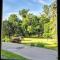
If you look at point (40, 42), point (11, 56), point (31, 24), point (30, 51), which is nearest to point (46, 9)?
point (31, 24)

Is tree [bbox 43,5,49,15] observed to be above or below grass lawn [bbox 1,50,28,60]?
above

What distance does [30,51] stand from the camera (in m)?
1.86

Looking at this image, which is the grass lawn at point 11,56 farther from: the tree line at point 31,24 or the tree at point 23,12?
the tree at point 23,12

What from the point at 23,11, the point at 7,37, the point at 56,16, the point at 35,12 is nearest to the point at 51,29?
the point at 56,16

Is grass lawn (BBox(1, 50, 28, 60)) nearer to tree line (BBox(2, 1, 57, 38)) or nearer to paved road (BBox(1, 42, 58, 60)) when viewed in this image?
paved road (BBox(1, 42, 58, 60))

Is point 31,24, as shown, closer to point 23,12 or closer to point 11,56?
point 23,12

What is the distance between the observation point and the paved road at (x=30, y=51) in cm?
183

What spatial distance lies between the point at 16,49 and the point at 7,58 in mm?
150

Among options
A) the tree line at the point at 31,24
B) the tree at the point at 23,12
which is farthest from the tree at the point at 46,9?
the tree at the point at 23,12

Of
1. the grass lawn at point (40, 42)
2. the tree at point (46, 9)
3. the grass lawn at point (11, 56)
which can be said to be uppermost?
the tree at point (46, 9)

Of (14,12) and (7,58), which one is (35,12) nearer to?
(14,12)

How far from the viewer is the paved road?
1826mm

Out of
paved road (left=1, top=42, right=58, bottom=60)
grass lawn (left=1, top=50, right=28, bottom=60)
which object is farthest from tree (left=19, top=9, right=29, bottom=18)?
grass lawn (left=1, top=50, right=28, bottom=60)

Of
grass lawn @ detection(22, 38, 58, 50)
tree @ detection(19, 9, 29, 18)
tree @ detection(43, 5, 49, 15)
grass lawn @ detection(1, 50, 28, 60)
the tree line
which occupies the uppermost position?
tree @ detection(43, 5, 49, 15)
